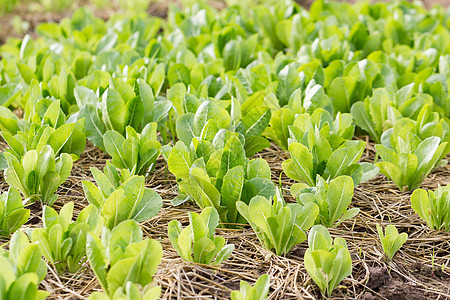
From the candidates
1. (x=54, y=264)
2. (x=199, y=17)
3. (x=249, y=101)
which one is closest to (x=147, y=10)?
(x=199, y=17)

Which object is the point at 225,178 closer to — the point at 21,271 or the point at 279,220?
the point at 279,220

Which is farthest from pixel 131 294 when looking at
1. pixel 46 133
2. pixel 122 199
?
pixel 46 133

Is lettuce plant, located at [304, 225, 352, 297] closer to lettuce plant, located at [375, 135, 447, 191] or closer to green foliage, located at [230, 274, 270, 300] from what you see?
green foliage, located at [230, 274, 270, 300]

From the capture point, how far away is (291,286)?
1.40 meters

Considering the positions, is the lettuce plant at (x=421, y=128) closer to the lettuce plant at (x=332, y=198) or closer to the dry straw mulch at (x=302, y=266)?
the dry straw mulch at (x=302, y=266)

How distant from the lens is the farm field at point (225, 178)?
137cm

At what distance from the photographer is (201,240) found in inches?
53.7

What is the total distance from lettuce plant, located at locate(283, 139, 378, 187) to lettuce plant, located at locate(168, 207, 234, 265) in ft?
1.42

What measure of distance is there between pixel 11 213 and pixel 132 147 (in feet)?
1.48

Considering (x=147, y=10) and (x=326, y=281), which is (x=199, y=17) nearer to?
(x=147, y=10)

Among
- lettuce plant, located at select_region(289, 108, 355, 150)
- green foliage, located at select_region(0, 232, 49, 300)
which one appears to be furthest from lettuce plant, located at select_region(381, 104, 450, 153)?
green foliage, located at select_region(0, 232, 49, 300)

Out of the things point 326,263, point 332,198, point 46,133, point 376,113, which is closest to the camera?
point 326,263

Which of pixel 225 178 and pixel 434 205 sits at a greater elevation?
pixel 225 178

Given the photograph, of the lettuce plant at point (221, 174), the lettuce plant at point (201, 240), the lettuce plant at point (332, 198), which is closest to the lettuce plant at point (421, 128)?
the lettuce plant at point (332, 198)
